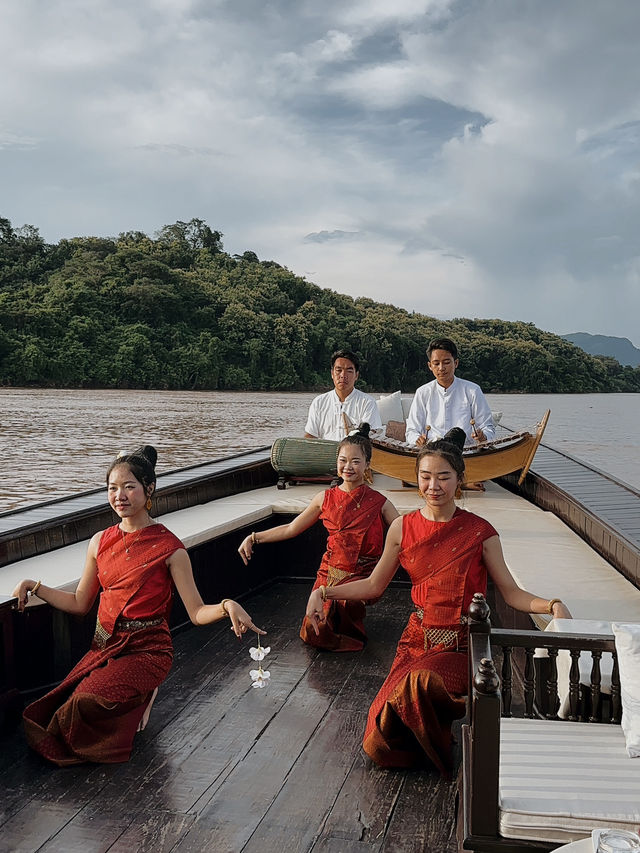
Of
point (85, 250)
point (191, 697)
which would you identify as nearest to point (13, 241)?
point (85, 250)

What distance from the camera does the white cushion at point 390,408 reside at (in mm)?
6730

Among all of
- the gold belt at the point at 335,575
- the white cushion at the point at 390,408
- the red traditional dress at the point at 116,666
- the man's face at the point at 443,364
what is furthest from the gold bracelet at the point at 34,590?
the white cushion at the point at 390,408

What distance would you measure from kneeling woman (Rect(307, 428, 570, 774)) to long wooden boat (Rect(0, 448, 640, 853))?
10 cm

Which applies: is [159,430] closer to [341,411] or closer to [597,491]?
[341,411]

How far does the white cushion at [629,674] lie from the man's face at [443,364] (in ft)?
10.0

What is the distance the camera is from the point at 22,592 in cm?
241

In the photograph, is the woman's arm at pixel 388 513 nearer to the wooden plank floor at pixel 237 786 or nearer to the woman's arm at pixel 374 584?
the wooden plank floor at pixel 237 786

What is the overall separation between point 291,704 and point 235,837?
2.84 feet

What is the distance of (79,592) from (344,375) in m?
2.43

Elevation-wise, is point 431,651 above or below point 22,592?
below

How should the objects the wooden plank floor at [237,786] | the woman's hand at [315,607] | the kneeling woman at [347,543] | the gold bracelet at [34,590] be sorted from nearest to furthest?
the wooden plank floor at [237,786], the gold bracelet at [34,590], the woman's hand at [315,607], the kneeling woman at [347,543]

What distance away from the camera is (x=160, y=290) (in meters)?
37.5

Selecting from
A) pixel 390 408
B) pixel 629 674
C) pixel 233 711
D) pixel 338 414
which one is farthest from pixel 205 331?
pixel 629 674

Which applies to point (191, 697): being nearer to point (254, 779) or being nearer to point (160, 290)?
point (254, 779)
